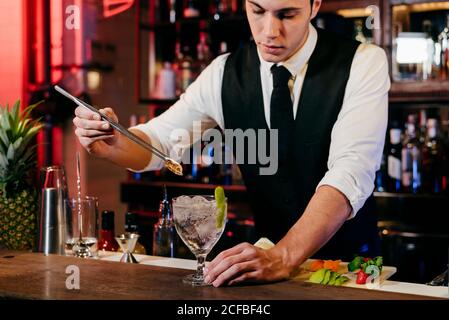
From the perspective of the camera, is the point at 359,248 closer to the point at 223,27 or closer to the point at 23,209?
the point at 23,209

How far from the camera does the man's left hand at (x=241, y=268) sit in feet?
4.45

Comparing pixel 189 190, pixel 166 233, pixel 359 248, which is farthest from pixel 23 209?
pixel 189 190

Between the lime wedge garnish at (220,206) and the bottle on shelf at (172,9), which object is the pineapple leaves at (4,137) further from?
the bottle on shelf at (172,9)

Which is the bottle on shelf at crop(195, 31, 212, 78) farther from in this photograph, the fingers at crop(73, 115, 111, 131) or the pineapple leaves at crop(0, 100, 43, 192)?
the fingers at crop(73, 115, 111, 131)

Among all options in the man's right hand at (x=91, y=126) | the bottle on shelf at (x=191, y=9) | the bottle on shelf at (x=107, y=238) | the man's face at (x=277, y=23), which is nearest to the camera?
the man's right hand at (x=91, y=126)

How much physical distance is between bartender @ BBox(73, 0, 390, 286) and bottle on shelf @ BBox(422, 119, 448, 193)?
123 cm

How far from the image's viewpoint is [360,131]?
74.7 inches

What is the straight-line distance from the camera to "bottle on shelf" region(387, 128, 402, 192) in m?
3.43

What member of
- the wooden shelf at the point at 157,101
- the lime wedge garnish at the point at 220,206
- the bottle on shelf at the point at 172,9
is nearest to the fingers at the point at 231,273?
the lime wedge garnish at the point at 220,206

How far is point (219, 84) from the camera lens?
7.84 ft

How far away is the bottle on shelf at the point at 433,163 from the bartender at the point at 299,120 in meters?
1.23

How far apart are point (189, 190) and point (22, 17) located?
1.95 metres

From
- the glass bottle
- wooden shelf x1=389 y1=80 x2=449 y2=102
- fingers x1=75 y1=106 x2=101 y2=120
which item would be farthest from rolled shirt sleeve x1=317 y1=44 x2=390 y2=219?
the glass bottle

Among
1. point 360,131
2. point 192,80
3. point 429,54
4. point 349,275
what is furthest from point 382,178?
point 349,275
